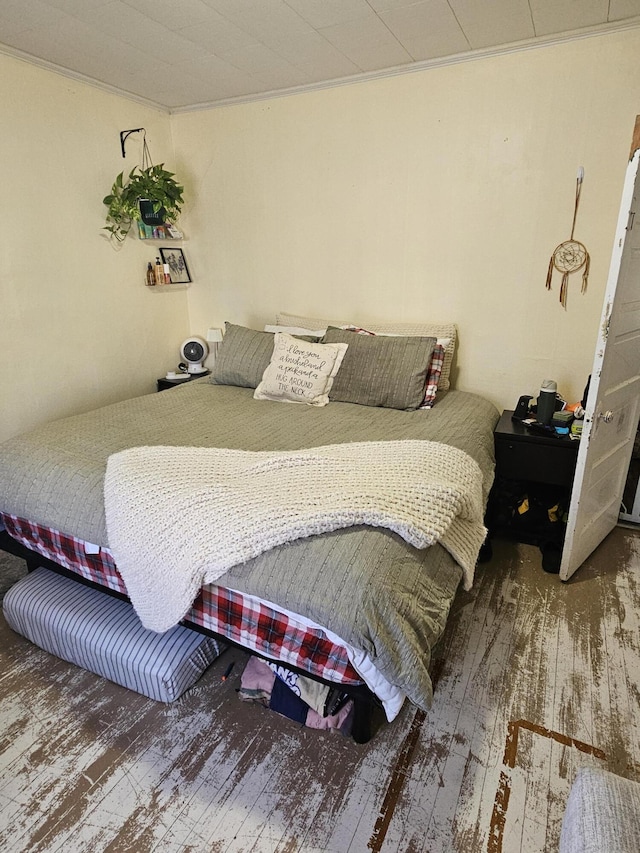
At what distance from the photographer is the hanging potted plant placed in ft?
A: 9.79

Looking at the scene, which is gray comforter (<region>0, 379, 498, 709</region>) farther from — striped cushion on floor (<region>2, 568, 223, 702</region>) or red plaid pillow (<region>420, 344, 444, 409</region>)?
striped cushion on floor (<region>2, 568, 223, 702</region>)

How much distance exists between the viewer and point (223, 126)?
3217mm

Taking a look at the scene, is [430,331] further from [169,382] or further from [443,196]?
[169,382]

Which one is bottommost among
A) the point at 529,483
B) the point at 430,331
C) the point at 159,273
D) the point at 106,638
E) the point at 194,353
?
the point at 106,638

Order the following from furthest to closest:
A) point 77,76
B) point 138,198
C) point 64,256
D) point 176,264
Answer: point 176,264
point 138,198
point 64,256
point 77,76

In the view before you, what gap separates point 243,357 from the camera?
2.87 meters

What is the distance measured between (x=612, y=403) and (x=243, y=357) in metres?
1.88

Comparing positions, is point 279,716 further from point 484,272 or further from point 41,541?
point 484,272

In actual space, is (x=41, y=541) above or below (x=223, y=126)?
below

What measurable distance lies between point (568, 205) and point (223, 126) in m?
2.19

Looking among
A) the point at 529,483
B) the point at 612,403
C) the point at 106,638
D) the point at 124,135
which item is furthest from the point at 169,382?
the point at 612,403

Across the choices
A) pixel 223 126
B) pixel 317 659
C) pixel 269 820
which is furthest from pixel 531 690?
pixel 223 126

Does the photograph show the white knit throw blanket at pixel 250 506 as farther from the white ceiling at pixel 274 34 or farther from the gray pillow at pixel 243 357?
the white ceiling at pixel 274 34

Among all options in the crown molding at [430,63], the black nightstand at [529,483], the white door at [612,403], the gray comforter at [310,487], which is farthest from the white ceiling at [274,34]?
the black nightstand at [529,483]
